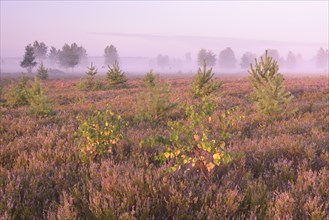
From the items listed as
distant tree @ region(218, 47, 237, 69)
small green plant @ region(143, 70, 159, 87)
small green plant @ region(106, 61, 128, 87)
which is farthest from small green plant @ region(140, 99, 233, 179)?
distant tree @ region(218, 47, 237, 69)

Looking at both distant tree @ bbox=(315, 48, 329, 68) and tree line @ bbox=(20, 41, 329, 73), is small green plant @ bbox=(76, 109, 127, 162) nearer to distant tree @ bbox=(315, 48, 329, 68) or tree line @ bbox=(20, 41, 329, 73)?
tree line @ bbox=(20, 41, 329, 73)

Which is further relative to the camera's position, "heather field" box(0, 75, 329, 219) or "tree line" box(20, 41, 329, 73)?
"tree line" box(20, 41, 329, 73)

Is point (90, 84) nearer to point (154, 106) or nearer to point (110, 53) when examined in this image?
point (154, 106)

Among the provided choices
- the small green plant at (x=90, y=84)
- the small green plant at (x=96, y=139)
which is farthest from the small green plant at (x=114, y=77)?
the small green plant at (x=96, y=139)

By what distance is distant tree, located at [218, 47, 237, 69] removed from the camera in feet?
636

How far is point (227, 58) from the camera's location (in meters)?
194

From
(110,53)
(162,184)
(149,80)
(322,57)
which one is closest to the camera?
(162,184)

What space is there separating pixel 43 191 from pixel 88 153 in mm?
1479

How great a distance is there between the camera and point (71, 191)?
11.1 feet

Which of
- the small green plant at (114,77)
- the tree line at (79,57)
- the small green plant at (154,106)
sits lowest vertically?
the small green plant at (154,106)

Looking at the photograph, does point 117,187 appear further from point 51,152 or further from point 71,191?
point 51,152

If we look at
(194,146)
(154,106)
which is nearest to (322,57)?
(154,106)

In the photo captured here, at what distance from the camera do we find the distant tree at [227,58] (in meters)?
194

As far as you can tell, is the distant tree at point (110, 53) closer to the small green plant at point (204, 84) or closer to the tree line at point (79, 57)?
the tree line at point (79, 57)
